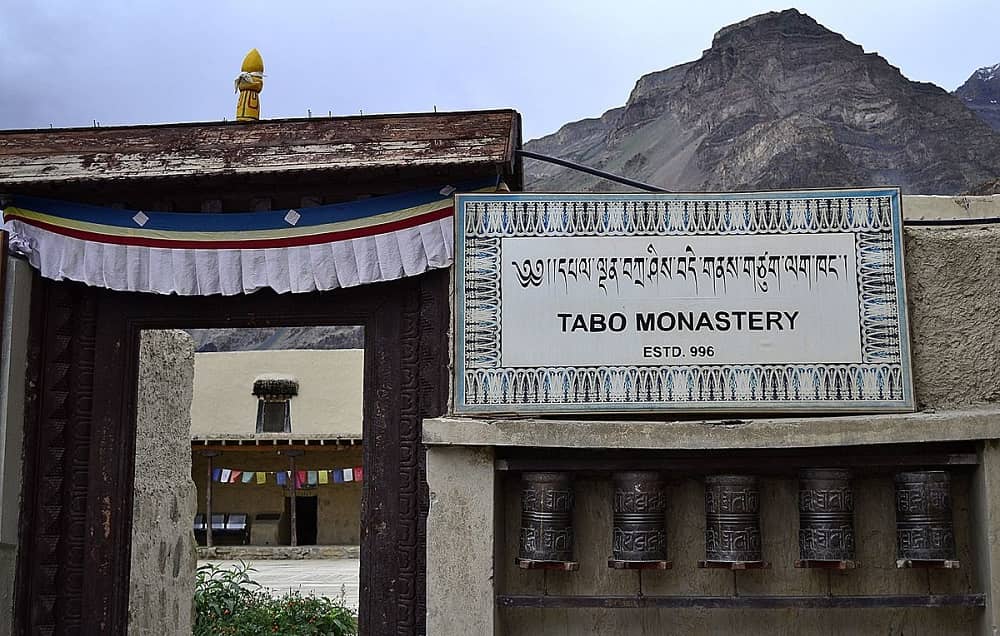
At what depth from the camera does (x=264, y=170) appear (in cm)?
611

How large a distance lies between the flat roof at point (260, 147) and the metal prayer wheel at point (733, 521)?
79.6 inches

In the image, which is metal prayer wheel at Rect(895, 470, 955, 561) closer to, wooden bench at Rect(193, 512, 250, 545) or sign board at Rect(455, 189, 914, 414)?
sign board at Rect(455, 189, 914, 414)

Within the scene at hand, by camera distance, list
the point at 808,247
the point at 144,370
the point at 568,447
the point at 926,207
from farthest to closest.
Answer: the point at 144,370
the point at 926,207
the point at 808,247
the point at 568,447

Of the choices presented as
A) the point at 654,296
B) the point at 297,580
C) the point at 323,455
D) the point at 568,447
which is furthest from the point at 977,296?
the point at 323,455

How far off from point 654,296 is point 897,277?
3.92 ft

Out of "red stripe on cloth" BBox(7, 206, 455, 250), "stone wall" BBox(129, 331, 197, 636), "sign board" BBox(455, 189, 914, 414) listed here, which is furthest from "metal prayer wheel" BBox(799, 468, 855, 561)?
"stone wall" BBox(129, 331, 197, 636)

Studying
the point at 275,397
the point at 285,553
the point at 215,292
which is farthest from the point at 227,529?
the point at 215,292

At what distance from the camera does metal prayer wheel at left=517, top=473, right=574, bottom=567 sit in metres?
5.34

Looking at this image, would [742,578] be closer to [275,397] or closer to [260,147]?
[260,147]

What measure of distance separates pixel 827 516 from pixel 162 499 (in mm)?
5065

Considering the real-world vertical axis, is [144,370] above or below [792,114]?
below

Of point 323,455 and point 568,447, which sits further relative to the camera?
point 323,455

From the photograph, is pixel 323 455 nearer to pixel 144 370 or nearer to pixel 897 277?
pixel 144 370

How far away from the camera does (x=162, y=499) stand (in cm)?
833
